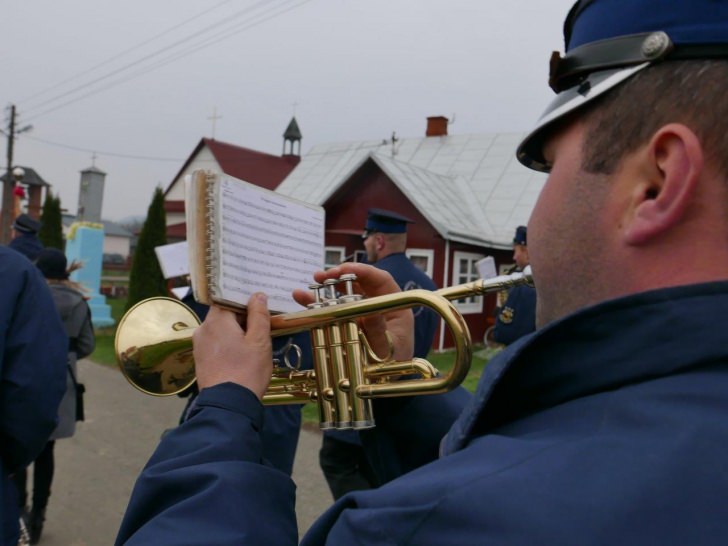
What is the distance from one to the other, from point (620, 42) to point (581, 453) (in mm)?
588

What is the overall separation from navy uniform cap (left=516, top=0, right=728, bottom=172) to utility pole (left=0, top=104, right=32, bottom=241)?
20448 millimetres

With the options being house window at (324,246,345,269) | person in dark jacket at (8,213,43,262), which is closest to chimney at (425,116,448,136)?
house window at (324,246,345,269)

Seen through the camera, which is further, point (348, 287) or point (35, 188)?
point (35, 188)

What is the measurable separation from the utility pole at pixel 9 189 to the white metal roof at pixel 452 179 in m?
9.59

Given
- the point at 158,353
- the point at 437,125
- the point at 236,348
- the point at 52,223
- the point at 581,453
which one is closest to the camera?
the point at 581,453

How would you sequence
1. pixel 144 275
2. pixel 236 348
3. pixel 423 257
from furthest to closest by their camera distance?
pixel 144 275 → pixel 423 257 → pixel 236 348

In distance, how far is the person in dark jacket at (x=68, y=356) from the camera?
13.1ft

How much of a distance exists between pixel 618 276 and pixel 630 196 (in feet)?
0.36

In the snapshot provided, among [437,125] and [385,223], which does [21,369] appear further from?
[437,125]

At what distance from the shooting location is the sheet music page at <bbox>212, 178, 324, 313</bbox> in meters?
1.37

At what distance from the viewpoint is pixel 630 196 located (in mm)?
866

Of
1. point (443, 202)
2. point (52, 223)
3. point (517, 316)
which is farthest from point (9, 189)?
point (517, 316)

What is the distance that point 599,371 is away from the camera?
788 millimetres

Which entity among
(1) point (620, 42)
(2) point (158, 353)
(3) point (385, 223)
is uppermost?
(3) point (385, 223)
